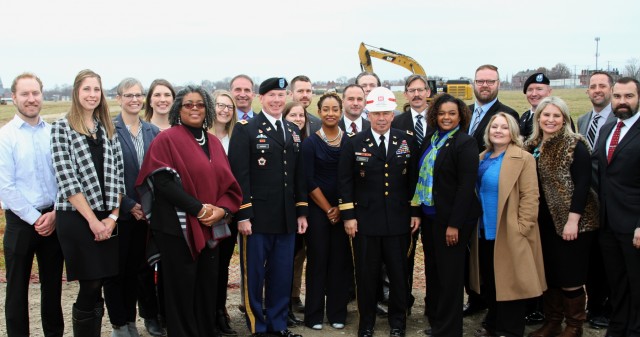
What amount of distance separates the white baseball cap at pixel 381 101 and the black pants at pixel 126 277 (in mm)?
2458

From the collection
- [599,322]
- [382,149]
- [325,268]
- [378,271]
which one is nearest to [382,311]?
[378,271]

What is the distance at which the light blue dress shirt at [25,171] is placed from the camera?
4828 mm

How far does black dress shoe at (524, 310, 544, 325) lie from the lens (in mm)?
6310

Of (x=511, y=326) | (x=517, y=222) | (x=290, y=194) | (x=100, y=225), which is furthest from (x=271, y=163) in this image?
(x=511, y=326)

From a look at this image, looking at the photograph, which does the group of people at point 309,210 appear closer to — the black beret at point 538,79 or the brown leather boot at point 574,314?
the brown leather boot at point 574,314

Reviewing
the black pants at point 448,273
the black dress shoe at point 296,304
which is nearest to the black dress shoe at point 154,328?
the black dress shoe at point 296,304

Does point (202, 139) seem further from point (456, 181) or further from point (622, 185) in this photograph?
point (622, 185)

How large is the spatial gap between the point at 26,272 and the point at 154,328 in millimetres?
1435

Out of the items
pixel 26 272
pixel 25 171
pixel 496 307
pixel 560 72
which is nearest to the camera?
pixel 25 171

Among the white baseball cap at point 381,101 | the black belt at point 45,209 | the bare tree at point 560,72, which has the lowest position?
the black belt at point 45,209

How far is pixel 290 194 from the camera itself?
227 inches

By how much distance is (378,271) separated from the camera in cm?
593

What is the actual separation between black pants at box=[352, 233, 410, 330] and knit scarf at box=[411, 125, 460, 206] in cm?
45

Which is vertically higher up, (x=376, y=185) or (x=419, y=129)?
(x=419, y=129)
